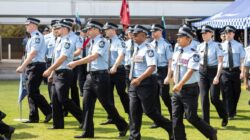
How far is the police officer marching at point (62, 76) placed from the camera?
972 centimetres

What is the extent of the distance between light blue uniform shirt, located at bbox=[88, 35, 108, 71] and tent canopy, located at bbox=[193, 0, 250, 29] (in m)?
7.54

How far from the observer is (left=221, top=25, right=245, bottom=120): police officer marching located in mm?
11812

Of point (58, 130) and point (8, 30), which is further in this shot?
point (8, 30)

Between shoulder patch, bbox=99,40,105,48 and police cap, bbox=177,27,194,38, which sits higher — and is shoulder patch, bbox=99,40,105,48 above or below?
below

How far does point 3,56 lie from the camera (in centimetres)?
4588

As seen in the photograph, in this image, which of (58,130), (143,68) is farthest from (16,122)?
(143,68)

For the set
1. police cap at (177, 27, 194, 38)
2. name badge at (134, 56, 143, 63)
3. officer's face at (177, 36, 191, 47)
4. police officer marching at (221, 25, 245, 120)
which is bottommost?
police officer marching at (221, 25, 245, 120)

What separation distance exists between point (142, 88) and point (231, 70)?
12.9ft

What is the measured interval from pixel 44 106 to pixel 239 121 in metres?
4.00

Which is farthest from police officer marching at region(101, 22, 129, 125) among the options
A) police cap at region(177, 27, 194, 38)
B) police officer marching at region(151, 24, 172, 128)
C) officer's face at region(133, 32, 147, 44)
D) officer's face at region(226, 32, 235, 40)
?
police cap at region(177, 27, 194, 38)

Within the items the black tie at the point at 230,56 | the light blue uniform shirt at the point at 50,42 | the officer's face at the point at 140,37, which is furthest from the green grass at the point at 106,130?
the officer's face at the point at 140,37

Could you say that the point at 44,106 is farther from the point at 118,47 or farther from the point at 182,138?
the point at 182,138

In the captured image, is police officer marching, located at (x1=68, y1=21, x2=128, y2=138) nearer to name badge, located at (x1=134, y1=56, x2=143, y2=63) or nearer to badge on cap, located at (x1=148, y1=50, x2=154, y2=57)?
name badge, located at (x1=134, y1=56, x2=143, y2=63)

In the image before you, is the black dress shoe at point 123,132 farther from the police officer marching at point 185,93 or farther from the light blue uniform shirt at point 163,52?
the light blue uniform shirt at point 163,52
